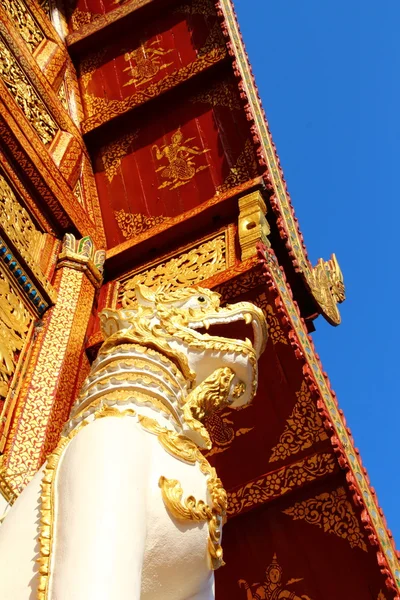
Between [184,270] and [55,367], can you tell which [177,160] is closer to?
[184,270]

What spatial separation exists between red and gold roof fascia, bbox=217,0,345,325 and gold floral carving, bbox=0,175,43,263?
86 centimetres

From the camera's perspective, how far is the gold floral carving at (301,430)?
2.51m

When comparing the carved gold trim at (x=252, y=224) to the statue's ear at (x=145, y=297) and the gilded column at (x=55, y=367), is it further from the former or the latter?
the statue's ear at (x=145, y=297)

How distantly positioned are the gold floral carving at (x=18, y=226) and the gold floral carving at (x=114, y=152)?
67 centimetres

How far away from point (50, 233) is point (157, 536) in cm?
200

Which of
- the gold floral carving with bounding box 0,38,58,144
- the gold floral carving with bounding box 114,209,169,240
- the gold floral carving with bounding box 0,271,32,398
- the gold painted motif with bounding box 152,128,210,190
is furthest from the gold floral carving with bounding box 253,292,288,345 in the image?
the gold floral carving with bounding box 0,38,58,144

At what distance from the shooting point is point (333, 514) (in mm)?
2477

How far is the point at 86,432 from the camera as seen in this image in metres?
1.43

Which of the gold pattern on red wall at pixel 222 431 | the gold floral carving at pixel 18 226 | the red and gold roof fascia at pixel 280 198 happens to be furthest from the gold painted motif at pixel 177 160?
the gold pattern on red wall at pixel 222 431

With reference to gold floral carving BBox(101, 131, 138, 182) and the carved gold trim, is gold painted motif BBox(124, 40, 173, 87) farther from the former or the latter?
the carved gold trim

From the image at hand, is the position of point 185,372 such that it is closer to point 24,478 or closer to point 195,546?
point 195,546

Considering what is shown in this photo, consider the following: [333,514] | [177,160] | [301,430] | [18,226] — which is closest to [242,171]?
[177,160]

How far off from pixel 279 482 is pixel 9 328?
943 mm

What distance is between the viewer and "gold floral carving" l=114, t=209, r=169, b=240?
10.9ft
